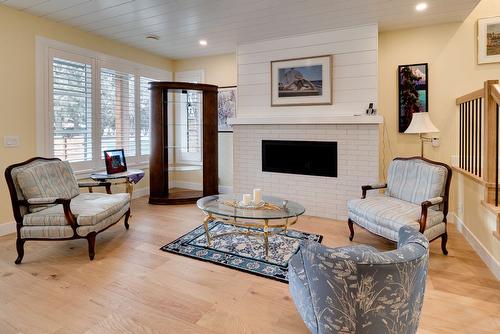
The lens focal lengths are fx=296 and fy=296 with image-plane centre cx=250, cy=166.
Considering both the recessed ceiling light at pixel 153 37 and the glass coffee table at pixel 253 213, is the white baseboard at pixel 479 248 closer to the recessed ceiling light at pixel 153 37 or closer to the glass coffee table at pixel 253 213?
the glass coffee table at pixel 253 213

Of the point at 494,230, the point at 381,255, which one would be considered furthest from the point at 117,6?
the point at 494,230

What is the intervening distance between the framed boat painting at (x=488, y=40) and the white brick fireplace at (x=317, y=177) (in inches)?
59.3

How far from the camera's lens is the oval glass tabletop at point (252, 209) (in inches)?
111

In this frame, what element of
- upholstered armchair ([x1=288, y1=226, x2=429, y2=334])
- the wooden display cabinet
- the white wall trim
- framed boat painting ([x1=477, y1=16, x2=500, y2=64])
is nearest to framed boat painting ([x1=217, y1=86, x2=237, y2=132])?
the wooden display cabinet

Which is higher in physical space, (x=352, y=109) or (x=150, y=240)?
(x=352, y=109)

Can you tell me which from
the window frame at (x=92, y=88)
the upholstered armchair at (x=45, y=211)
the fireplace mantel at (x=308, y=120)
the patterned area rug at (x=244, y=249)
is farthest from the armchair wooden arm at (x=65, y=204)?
the fireplace mantel at (x=308, y=120)

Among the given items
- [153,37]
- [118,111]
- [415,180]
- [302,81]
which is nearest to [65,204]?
[118,111]

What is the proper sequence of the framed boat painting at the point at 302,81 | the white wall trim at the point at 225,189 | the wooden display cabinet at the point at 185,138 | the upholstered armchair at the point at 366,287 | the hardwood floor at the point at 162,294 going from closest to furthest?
the upholstered armchair at the point at 366,287
the hardwood floor at the point at 162,294
the framed boat painting at the point at 302,81
the wooden display cabinet at the point at 185,138
the white wall trim at the point at 225,189

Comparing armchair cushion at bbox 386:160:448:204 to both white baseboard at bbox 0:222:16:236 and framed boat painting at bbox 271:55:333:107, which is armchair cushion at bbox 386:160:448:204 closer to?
framed boat painting at bbox 271:55:333:107

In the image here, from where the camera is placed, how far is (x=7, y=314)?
2.04 meters

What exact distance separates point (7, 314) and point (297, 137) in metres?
3.73

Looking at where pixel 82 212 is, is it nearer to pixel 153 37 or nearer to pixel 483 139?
pixel 153 37

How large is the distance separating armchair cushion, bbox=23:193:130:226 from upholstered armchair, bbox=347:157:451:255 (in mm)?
2659

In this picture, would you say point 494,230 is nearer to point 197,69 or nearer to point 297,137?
point 297,137
